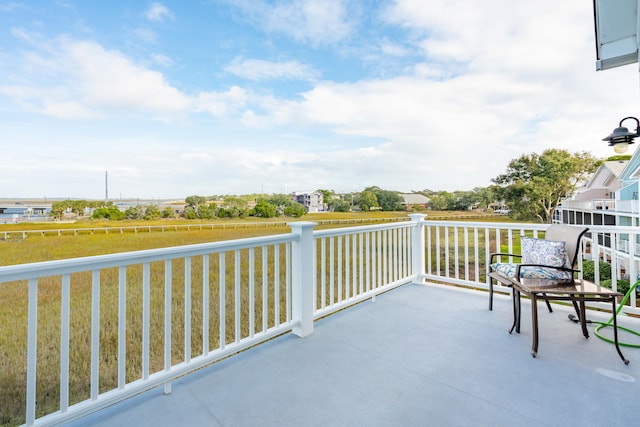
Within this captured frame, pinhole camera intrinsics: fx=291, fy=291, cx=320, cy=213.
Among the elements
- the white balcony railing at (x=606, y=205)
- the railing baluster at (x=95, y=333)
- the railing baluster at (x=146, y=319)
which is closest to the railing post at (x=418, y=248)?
the railing baluster at (x=146, y=319)

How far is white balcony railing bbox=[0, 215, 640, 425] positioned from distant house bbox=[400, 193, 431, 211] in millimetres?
1333

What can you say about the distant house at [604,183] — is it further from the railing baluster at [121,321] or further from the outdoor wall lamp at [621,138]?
the railing baluster at [121,321]

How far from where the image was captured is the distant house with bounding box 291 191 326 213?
17.8 feet

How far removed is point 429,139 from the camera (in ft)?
26.2

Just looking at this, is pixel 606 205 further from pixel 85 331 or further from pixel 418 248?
pixel 85 331

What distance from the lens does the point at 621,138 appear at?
2.88 m

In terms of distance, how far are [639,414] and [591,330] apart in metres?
1.27

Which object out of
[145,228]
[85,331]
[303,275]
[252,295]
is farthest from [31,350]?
[145,228]

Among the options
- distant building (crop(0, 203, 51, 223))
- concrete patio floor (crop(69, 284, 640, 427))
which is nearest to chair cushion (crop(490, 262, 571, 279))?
concrete patio floor (crop(69, 284, 640, 427))

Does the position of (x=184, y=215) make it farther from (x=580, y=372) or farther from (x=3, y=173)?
(x=580, y=372)

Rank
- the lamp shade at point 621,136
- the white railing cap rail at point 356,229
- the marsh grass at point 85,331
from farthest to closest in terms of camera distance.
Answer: the lamp shade at point 621,136, the white railing cap rail at point 356,229, the marsh grass at point 85,331

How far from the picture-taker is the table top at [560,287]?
2.04m

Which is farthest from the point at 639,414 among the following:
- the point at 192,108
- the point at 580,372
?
the point at 192,108

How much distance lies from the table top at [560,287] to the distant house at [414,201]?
3206 mm
